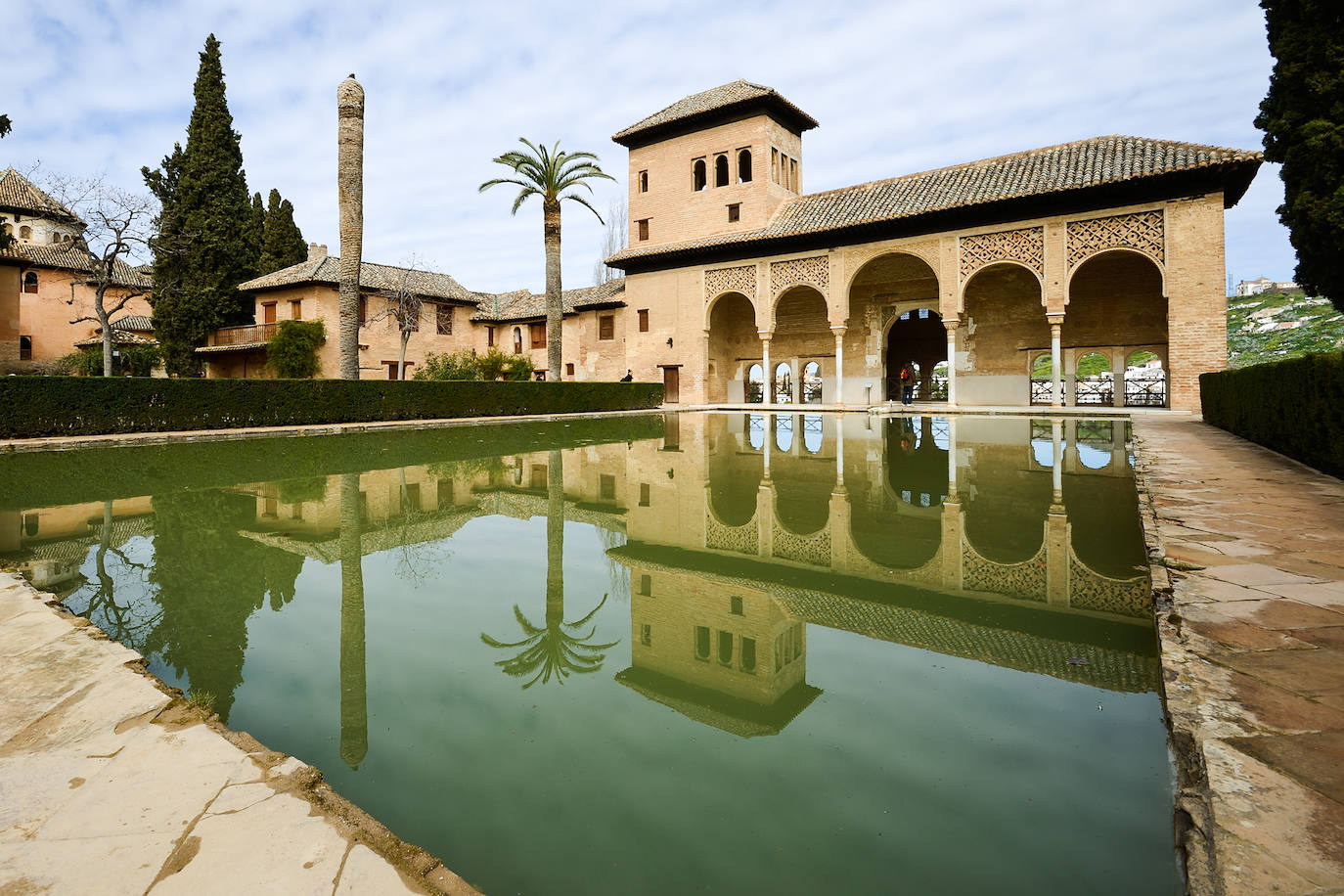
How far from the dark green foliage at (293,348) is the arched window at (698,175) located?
16.4 m

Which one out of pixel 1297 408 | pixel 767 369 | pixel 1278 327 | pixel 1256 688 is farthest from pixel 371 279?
A: pixel 1278 327

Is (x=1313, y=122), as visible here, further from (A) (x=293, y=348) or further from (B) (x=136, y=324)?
(B) (x=136, y=324)

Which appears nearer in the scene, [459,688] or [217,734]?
[217,734]

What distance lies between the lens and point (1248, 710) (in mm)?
2045

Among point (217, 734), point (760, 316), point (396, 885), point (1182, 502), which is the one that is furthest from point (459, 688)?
point (760, 316)

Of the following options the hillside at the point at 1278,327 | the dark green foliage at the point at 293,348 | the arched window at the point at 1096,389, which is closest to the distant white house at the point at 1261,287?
the hillside at the point at 1278,327

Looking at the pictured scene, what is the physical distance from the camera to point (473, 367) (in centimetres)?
3092

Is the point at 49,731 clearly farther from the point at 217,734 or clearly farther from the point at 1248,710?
the point at 1248,710

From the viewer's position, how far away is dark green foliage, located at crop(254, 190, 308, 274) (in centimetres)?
3494

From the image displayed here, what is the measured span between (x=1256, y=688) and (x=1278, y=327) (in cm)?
6603

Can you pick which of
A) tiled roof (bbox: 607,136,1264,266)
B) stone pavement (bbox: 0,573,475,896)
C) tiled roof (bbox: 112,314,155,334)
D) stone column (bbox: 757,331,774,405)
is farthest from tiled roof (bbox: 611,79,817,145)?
stone pavement (bbox: 0,573,475,896)

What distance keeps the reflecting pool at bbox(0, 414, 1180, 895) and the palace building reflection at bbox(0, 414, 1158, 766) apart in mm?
28

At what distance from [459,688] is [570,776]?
809 millimetres

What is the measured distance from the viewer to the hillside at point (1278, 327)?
43.7 m
